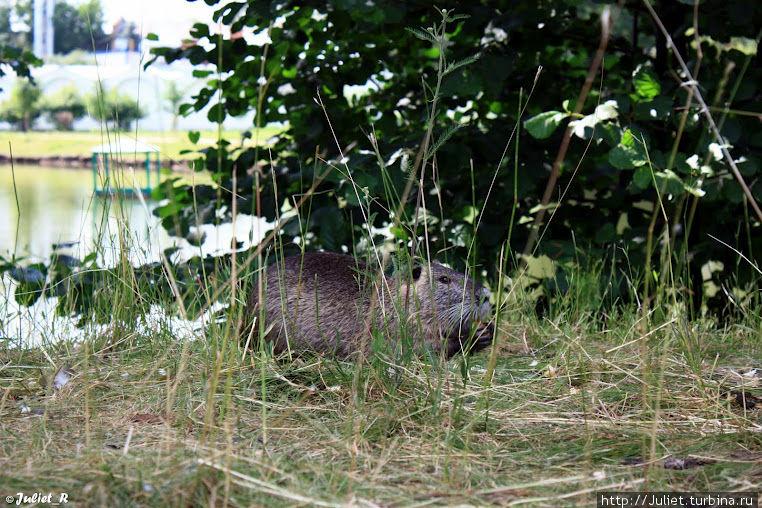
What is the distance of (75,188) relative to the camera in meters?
18.9

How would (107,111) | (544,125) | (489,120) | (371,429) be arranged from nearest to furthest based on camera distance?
1. (371,429)
2. (107,111)
3. (544,125)
4. (489,120)

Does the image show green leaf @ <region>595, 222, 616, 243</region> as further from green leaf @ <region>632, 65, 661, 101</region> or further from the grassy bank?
the grassy bank

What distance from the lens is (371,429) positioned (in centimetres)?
201

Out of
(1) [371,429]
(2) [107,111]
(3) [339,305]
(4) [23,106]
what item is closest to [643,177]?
(3) [339,305]

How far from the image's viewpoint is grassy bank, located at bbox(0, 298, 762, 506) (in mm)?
1635

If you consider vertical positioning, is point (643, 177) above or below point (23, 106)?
above

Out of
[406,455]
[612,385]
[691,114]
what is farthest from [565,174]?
[406,455]

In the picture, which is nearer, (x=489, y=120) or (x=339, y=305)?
(x=339, y=305)

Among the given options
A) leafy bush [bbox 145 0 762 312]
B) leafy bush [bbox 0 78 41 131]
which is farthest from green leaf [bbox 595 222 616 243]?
leafy bush [bbox 0 78 41 131]

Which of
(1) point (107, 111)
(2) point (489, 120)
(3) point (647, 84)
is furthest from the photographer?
(2) point (489, 120)

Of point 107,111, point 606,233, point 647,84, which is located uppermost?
point 647,84

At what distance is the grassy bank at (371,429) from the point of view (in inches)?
64.4

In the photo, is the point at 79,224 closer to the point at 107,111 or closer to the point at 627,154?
the point at 107,111

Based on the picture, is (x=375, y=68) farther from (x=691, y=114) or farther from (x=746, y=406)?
(x=746, y=406)
